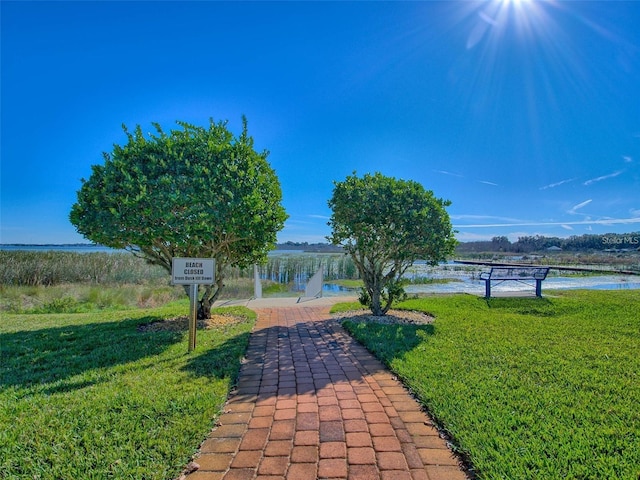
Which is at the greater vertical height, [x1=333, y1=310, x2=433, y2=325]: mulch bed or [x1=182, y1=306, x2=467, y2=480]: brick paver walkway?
[x1=333, y1=310, x2=433, y2=325]: mulch bed

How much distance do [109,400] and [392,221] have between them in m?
5.47

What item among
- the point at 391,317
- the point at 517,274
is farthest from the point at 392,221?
the point at 517,274

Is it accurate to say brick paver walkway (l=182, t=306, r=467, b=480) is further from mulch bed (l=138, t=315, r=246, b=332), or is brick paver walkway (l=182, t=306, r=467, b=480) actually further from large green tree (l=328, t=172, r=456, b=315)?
large green tree (l=328, t=172, r=456, b=315)

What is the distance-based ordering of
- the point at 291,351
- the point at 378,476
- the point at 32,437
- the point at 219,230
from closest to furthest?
the point at 378,476
the point at 32,437
the point at 291,351
the point at 219,230

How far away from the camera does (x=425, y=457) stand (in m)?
2.38

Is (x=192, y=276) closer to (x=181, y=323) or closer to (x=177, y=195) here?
(x=177, y=195)

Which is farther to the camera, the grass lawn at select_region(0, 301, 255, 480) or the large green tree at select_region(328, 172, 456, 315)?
the large green tree at select_region(328, 172, 456, 315)

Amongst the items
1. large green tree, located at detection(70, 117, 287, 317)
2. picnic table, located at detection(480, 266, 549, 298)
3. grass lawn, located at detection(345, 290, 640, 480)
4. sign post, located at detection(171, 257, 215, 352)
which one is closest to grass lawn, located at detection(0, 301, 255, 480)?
sign post, located at detection(171, 257, 215, 352)

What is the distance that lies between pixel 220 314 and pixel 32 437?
529cm

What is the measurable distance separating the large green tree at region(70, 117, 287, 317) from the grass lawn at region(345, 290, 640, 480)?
2.99 metres

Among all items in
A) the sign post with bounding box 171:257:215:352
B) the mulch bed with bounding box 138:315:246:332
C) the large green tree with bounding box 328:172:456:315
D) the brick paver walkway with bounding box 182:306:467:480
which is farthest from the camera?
the large green tree with bounding box 328:172:456:315

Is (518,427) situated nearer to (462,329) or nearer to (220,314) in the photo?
(462,329)

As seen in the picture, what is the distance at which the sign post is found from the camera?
4.87 metres

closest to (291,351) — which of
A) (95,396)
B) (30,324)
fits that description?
(95,396)
